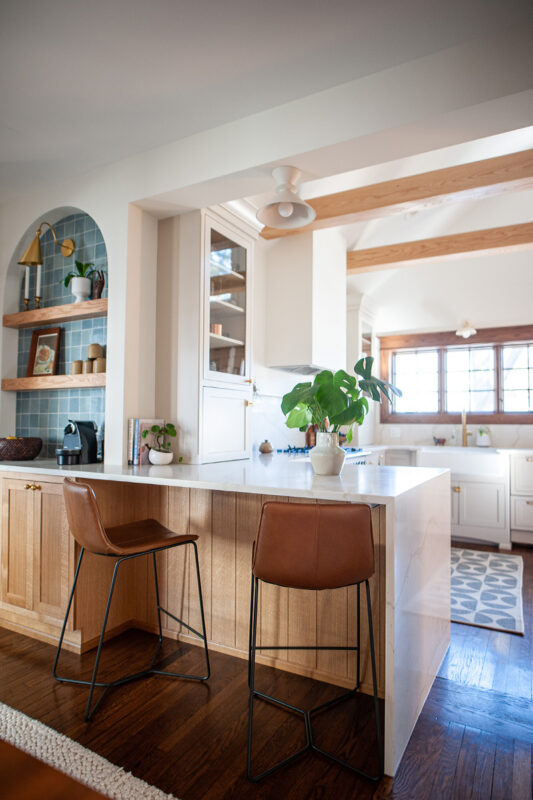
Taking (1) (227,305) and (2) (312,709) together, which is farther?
(1) (227,305)

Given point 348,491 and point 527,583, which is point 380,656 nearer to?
point 348,491

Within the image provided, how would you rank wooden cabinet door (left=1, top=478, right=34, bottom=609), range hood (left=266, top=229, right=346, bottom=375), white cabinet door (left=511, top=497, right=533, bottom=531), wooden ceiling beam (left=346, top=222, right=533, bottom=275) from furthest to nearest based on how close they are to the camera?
white cabinet door (left=511, top=497, right=533, bottom=531) → wooden ceiling beam (left=346, top=222, right=533, bottom=275) → range hood (left=266, top=229, right=346, bottom=375) → wooden cabinet door (left=1, top=478, right=34, bottom=609)

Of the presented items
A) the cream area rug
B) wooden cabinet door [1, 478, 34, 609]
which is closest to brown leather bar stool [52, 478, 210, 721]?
the cream area rug

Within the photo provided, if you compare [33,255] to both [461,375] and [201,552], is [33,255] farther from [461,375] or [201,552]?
[461,375]

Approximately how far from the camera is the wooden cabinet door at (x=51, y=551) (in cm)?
237

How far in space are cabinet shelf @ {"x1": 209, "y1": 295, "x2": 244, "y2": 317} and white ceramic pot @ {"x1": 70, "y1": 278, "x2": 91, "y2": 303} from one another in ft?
2.47

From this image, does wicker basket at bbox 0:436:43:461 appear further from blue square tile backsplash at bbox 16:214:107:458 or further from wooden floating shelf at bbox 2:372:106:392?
wooden floating shelf at bbox 2:372:106:392

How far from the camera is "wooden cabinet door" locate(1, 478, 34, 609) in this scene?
2.51 m

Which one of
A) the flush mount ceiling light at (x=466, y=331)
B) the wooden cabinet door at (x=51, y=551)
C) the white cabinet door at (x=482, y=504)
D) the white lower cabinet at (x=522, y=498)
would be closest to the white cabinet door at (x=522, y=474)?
the white lower cabinet at (x=522, y=498)

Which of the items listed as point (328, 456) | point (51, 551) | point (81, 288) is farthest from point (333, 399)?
point (81, 288)

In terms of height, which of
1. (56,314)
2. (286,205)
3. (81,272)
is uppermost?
(286,205)

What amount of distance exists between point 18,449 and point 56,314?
33.3 inches

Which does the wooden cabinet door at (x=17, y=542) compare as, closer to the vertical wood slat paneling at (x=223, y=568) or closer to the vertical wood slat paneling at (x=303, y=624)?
the vertical wood slat paneling at (x=223, y=568)

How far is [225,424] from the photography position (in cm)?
304
